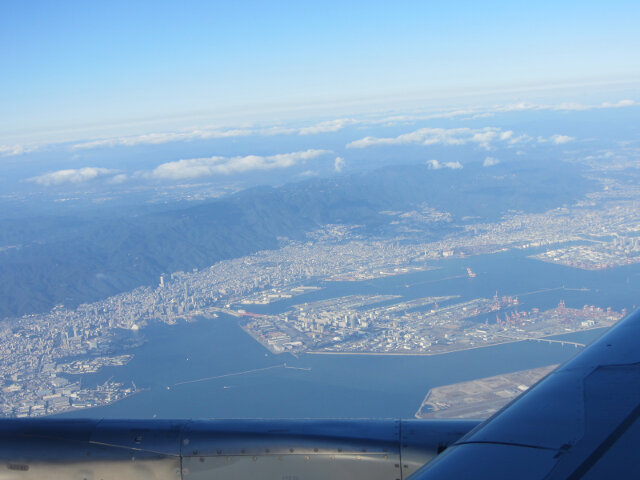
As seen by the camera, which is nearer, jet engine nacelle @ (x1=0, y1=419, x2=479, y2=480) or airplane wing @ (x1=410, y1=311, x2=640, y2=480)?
airplane wing @ (x1=410, y1=311, x2=640, y2=480)

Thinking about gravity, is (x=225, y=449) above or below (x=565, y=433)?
below

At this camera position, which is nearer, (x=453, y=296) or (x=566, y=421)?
(x=566, y=421)

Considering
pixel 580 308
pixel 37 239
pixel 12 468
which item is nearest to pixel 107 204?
pixel 37 239

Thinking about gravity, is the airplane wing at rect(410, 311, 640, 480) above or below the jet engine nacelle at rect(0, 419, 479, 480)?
above

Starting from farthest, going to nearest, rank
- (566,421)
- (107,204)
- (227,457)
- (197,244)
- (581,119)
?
(581,119)
(107,204)
(197,244)
(227,457)
(566,421)

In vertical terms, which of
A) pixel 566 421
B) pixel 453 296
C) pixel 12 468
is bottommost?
pixel 453 296

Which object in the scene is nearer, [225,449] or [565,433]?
[565,433]

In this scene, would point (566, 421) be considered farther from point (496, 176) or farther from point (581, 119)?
point (581, 119)

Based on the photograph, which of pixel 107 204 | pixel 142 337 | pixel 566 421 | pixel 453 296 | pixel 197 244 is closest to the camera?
pixel 566 421
